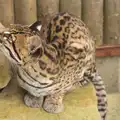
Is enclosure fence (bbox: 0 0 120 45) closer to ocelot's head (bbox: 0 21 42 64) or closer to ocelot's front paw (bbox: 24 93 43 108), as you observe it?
ocelot's front paw (bbox: 24 93 43 108)

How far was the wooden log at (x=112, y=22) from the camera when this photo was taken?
2.95 meters

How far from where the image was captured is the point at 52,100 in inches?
87.0

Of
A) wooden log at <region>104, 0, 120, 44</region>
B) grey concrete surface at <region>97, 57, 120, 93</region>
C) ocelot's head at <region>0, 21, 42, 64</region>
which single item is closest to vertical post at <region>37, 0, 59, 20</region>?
wooden log at <region>104, 0, 120, 44</region>

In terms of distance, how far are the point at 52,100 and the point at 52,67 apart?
0.22m

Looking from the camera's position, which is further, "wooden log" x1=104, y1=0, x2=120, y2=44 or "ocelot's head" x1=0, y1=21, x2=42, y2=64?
"wooden log" x1=104, y1=0, x2=120, y2=44

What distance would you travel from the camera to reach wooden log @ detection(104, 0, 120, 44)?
9.67ft

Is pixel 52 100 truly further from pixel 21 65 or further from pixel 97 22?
pixel 97 22

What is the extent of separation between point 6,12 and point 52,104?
83cm

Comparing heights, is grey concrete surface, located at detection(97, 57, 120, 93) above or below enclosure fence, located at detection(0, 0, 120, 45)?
below

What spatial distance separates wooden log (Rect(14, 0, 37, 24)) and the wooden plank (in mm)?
473

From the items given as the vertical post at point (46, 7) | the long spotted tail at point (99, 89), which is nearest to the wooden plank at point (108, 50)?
the vertical post at point (46, 7)

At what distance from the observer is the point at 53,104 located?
86.7 inches

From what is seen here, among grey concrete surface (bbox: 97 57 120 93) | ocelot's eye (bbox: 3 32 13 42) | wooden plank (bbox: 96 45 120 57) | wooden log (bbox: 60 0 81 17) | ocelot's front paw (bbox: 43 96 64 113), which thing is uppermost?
ocelot's eye (bbox: 3 32 13 42)

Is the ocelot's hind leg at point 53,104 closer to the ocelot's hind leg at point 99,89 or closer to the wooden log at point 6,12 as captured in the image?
the ocelot's hind leg at point 99,89
